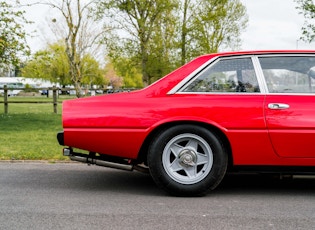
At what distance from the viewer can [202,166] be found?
460cm

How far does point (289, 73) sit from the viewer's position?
470 cm

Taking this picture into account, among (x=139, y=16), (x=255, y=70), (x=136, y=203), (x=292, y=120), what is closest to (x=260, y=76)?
(x=255, y=70)

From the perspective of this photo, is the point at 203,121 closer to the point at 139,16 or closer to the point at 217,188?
the point at 217,188

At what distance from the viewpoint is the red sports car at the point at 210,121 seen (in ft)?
14.6

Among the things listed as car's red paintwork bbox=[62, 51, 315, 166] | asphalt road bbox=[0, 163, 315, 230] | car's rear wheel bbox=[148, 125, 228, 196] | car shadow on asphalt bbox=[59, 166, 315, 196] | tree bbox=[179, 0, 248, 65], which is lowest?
car shadow on asphalt bbox=[59, 166, 315, 196]

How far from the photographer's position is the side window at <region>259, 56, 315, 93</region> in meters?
4.62

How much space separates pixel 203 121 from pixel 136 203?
102cm

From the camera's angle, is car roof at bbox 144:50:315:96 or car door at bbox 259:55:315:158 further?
car roof at bbox 144:50:315:96

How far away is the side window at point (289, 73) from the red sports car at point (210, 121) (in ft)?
0.03

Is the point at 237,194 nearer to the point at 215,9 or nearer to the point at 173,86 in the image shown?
the point at 173,86

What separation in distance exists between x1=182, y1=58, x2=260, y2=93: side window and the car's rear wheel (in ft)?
1.49

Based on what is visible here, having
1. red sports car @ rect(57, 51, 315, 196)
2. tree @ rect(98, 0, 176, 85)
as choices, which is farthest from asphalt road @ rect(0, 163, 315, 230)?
tree @ rect(98, 0, 176, 85)

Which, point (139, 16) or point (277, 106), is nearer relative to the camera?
point (277, 106)

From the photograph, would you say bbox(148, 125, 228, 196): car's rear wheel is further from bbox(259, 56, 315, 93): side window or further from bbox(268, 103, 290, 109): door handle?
bbox(259, 56, 315, 93): side window
